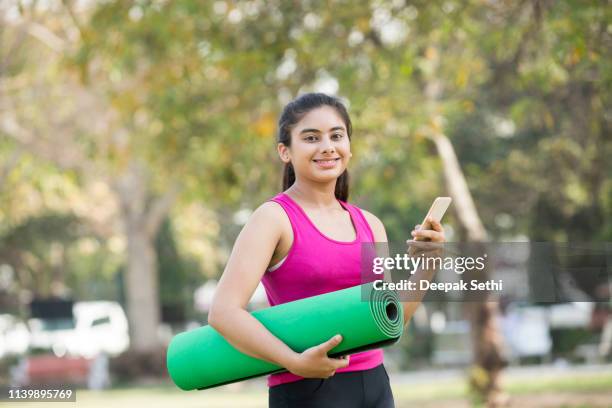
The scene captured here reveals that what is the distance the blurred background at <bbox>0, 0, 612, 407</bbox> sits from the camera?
10.2 metres

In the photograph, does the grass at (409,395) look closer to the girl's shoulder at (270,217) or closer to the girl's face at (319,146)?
the girl's face at (319,146)

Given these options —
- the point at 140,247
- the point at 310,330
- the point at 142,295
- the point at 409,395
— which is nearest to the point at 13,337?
the point at 142,295

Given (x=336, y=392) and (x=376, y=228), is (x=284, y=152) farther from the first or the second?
(x=336, y=392)

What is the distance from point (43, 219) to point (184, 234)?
4.20 metres

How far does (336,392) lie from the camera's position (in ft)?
9.20

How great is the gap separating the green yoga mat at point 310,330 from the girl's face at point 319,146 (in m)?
0.44

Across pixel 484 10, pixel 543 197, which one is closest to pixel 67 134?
pixel 543 197

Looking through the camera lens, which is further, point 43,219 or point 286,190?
point 43,219

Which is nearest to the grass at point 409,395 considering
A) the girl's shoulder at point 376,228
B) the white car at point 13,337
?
the white car at point 13,337

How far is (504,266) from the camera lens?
9.71ft

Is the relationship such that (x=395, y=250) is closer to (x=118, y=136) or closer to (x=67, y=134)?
(x=118, y=136)

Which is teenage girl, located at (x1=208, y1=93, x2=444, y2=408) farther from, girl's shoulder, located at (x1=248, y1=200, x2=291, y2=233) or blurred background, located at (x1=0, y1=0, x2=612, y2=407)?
blurred background, located at (x1=0, y1=0, x2=612, y2=407)

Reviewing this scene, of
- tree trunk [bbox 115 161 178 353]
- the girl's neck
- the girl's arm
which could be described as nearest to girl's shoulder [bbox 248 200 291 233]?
the girl's arm

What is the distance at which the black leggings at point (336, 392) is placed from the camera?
279 centimetres
